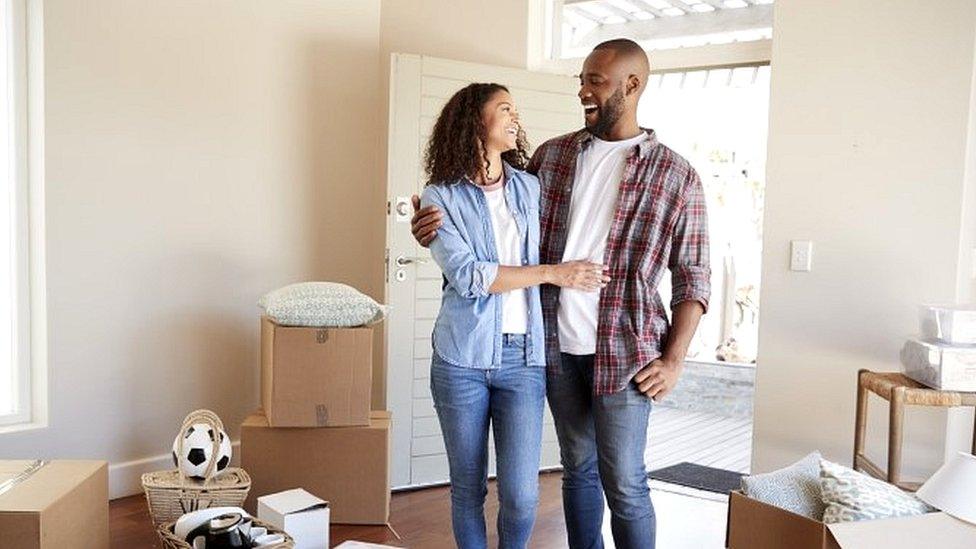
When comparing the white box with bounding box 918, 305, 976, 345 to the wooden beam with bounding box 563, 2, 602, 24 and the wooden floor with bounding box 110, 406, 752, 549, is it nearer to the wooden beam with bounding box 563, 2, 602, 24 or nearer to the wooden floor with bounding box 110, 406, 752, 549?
the wooden floor with bounding box 110, 406, 752, 549

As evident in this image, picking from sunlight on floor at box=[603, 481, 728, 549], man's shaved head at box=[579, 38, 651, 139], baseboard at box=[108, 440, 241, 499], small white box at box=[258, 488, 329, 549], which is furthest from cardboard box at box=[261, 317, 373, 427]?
man's shaved head at box=[579, 38, 651, 139]

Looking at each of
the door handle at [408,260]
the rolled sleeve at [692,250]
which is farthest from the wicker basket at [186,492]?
the rolled sleeve at [692,250]

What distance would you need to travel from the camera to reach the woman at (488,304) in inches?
78.6

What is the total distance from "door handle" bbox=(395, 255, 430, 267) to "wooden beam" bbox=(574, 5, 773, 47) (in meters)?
1.33

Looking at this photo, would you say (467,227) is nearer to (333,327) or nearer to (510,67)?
(333,327)

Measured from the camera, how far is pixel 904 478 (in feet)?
10.3

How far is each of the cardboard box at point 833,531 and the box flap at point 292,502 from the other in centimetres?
153

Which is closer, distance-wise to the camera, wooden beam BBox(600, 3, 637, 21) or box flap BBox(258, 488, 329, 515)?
box flap BBox(258, 488, 329, 515)

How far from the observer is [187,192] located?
141 inches

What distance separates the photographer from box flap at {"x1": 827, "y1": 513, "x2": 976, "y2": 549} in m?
1.39

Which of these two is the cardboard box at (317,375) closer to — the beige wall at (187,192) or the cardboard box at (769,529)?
the beige wall at (187,192)

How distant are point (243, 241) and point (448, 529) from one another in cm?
156

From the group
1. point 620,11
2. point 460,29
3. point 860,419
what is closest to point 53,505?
point 860,419

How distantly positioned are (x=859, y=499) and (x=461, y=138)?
1152 millimetres
